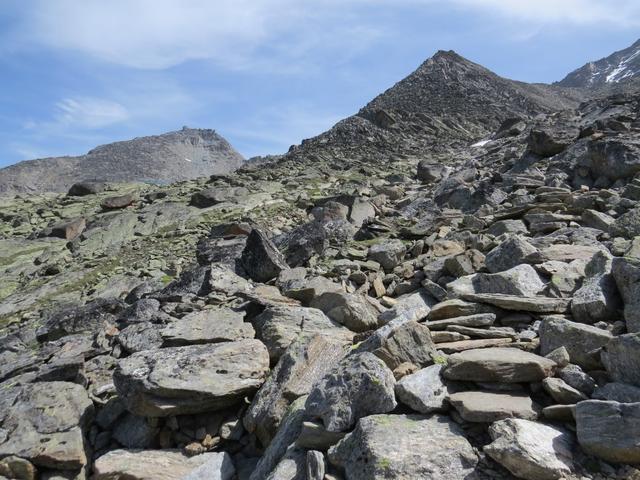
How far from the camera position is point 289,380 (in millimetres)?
6840

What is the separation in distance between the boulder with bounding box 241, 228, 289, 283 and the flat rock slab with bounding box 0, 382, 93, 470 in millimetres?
Answer: 6002

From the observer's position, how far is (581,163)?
1977 cm

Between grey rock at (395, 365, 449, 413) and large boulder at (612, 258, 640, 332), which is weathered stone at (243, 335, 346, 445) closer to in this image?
grey rock at (395, 365, 449, 413)

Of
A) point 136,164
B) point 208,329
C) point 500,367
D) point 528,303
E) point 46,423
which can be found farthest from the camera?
point 136,164

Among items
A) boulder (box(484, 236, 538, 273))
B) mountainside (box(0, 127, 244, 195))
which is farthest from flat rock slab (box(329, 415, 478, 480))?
mountainside (box(0, 127, 244, 195))

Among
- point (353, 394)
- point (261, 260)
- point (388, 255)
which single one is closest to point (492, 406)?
point (353, 394)

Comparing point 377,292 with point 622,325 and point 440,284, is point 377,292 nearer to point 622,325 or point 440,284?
point 440,284

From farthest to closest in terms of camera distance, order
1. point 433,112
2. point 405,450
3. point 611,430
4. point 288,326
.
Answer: point 433,112 < point 288,326 < point 405,450 < point 611,430

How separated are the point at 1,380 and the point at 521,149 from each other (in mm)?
29669

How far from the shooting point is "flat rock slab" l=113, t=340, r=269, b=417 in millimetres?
7070

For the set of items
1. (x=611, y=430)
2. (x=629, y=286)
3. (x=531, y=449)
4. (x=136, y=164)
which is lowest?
(x=531, y=449)

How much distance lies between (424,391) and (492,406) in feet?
2.41

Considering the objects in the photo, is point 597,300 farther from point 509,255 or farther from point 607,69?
point 607,69

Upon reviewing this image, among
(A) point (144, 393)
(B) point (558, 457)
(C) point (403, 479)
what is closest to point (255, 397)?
(A) point (144, 393)
